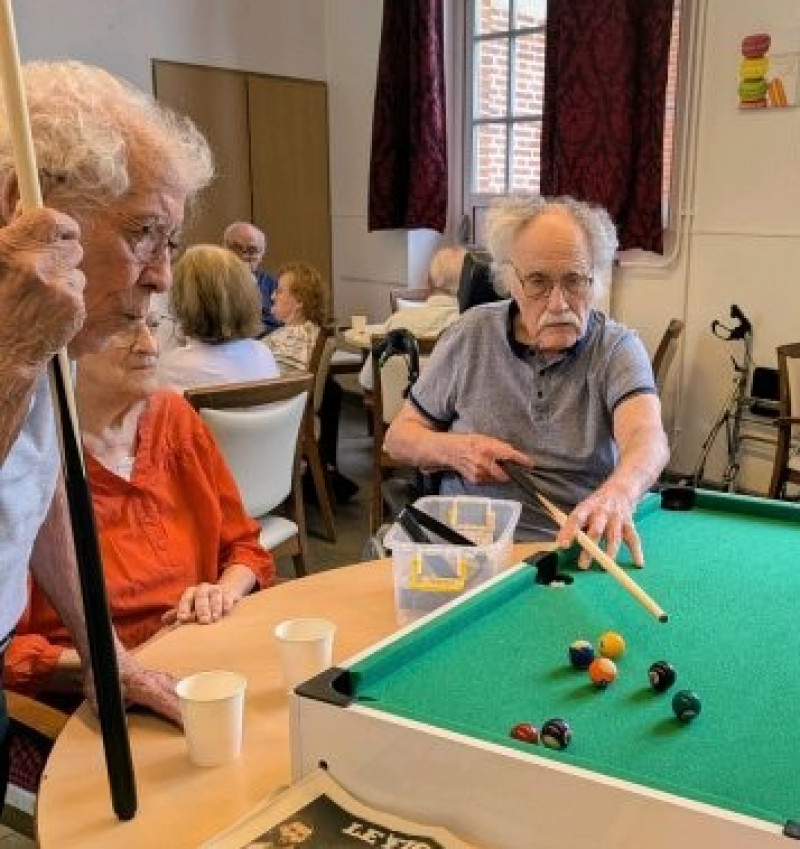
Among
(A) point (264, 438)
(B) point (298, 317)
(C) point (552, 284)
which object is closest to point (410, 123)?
(B) point (298, 317)

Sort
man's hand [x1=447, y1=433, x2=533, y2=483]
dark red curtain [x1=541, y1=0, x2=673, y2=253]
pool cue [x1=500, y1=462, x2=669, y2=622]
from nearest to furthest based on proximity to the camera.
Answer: pool cue [x1=500, y1=462, x2=669, y2=622]
man's hand [x1=447, y1=433, x2=533, y2=483]
dark red curtain [x1=541, y1=0, x2=673, y2=253]

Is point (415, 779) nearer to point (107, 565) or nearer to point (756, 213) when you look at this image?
point (107, 565)

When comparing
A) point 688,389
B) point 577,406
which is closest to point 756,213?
point 688,389

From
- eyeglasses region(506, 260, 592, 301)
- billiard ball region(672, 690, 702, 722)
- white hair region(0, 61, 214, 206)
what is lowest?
billiard ball region(672, 690, 702, 722)

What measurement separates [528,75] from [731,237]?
181cm

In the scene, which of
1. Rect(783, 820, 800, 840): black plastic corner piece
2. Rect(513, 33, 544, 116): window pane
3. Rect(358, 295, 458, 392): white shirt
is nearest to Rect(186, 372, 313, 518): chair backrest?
Rect(358, 295, 458, 392): white shirt

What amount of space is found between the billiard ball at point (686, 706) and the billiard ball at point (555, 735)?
16 centimetres

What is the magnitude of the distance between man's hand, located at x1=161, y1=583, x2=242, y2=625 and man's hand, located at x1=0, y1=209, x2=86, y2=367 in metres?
0.74

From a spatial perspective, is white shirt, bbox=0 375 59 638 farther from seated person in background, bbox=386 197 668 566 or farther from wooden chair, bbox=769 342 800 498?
wooden chair, bbox=769 342 800 498

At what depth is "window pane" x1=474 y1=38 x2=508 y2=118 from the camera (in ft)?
19.2

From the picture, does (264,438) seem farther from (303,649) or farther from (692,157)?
(692,157)

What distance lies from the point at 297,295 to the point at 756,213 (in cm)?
226

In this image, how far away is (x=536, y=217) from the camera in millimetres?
2305

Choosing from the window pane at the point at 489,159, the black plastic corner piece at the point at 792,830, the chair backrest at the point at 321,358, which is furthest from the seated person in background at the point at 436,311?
the black plastic corner piece at the point at 792,830
